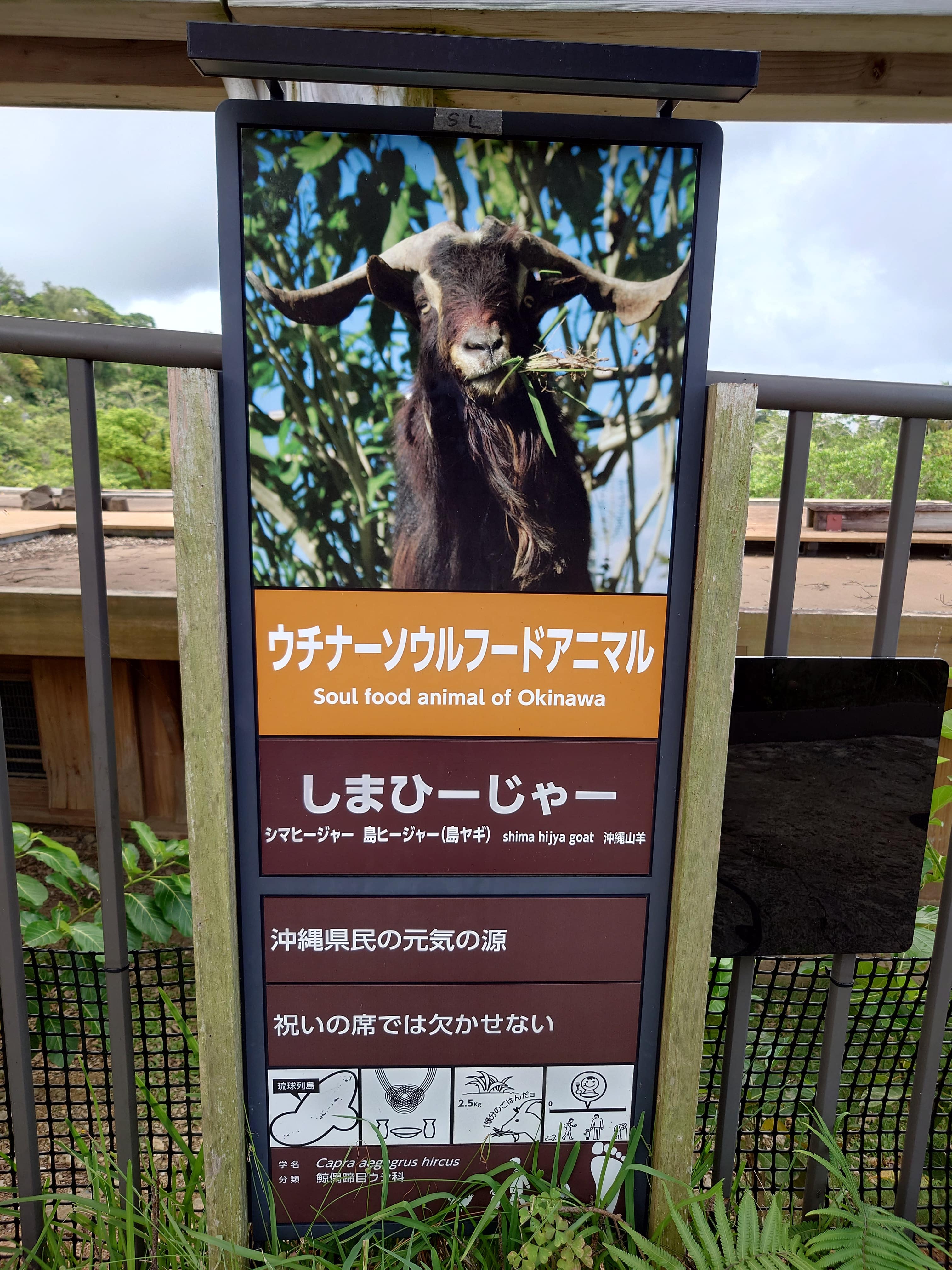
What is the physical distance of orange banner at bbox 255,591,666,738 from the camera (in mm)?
1210

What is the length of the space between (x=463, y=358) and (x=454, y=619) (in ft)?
1.31

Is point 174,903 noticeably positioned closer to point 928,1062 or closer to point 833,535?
point 928,1062

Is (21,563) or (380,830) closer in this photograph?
(380,830)

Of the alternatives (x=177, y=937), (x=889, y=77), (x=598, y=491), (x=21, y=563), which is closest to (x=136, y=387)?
(x=21, y=563)

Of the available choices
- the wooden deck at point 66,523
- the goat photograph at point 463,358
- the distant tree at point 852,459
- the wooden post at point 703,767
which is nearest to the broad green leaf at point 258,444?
the goat photograph at point 463,358

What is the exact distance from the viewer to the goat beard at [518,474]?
1151mm

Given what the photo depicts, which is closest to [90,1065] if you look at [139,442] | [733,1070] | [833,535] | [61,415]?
[733,1070]

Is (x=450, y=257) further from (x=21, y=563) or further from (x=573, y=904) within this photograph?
(x=21, y=563)

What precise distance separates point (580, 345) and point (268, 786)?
0.86m

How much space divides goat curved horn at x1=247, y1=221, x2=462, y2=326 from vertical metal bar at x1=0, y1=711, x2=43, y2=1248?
903 millimetres

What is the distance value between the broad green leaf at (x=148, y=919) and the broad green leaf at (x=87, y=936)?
9 cm

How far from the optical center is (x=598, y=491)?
Result: 119 centimetres

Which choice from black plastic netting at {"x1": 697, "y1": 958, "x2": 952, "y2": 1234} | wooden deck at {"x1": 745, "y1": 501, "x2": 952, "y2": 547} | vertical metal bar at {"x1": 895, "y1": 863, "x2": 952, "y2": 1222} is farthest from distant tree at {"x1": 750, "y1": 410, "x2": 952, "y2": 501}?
vertical metal bar at {"x1": 895, "y1": 863, "x2": 952, "y2": 1222}

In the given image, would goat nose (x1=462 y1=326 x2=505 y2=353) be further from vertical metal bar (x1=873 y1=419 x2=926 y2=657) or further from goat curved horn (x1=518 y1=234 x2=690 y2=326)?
vertical metal bar (x1=873 y1=419 x2=926 y2=657)
